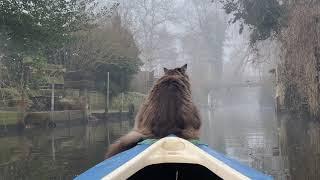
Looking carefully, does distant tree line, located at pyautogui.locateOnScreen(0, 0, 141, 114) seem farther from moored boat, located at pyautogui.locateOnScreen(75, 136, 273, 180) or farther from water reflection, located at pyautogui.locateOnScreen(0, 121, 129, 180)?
moored boat, located at pyautogui.locateOnScreen(75, 136, 273, 180)

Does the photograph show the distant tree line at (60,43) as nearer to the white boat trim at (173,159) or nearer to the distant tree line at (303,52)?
the distant tree line at (303,52)

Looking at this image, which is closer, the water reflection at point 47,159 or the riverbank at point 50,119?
the water reflection at point 47,159

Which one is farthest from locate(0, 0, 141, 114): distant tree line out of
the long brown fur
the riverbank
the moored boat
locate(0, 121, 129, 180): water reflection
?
the moored boat

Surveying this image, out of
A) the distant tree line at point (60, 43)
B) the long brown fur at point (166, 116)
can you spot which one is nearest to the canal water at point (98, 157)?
the distant tree line at point (60, 43)

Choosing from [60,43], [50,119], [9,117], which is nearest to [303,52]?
[60,43]

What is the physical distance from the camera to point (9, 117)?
19.8 metres

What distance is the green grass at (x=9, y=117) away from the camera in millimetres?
19391

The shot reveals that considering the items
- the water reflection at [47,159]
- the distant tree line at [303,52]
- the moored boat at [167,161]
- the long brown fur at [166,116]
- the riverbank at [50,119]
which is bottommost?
the water reflection at [47,159]

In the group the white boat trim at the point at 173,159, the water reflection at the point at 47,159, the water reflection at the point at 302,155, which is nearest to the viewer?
the white boat trim at the point at 173,159

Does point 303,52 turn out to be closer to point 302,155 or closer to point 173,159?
point 302,155

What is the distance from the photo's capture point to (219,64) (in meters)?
68.8

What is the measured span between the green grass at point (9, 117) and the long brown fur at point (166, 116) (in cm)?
1702

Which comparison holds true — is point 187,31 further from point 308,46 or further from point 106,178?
point 106,178

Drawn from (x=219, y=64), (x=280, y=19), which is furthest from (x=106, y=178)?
(x=219, y=64)
